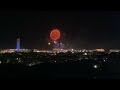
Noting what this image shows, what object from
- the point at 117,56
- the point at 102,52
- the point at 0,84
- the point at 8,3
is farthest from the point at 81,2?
the point at 102,52

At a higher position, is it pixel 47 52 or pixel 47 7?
pixel 47 7

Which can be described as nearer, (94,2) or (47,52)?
(94,2)

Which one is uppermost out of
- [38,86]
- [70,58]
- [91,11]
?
[91,11]

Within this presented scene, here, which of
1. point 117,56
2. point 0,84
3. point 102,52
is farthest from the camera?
point 102,52

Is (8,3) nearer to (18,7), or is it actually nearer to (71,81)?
(18,7)

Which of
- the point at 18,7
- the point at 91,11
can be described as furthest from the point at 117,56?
the point at 18,7

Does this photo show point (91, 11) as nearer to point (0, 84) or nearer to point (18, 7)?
point (18, 7)

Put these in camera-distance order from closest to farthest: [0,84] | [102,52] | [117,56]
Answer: [0,84] → [117,56] → [102,52]
